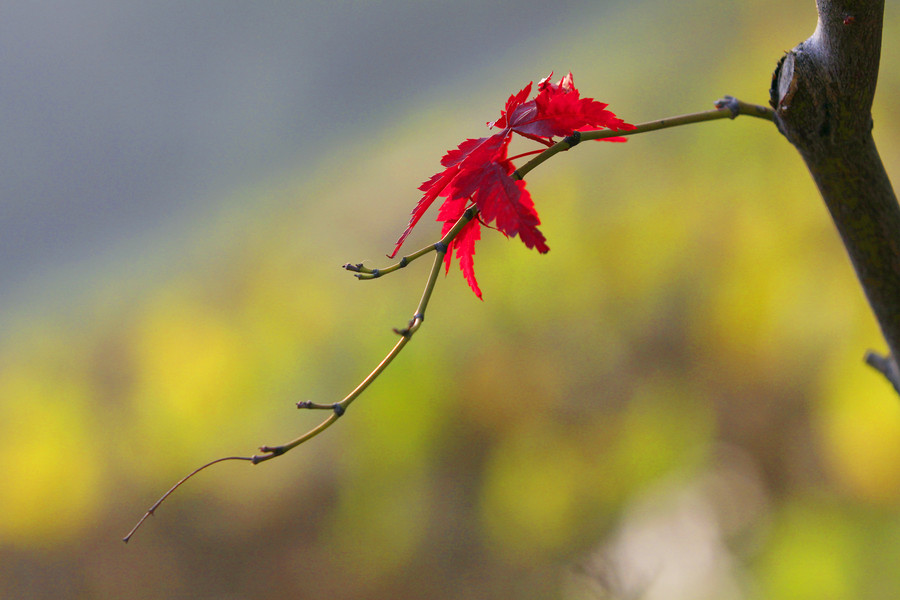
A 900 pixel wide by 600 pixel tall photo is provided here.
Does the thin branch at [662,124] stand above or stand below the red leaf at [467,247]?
above

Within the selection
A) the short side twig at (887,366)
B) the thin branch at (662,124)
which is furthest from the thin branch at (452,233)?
the short side twig at (887,366)

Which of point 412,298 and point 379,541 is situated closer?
point 379,541

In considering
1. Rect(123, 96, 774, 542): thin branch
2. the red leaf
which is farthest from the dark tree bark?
the red leaf

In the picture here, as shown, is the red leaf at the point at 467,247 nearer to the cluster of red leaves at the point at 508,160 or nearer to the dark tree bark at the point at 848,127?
the cluster of red leaves at the point at 508,160

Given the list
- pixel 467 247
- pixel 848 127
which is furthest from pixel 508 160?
pixel 848 127

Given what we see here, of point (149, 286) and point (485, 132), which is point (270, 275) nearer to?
point (149, 286)

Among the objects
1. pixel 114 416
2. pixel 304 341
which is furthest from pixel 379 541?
pixel 114 416
